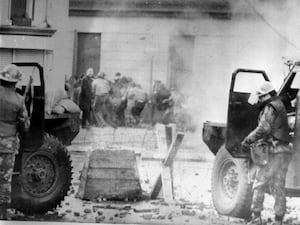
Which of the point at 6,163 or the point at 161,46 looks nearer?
the point at 6,163

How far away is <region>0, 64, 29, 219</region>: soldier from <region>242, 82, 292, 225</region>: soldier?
2.42m

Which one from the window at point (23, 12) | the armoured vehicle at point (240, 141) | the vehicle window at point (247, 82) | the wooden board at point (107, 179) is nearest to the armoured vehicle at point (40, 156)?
the wooden board at point (107, 179)

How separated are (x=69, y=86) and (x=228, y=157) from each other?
1.87 metres

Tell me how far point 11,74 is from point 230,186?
2.61m

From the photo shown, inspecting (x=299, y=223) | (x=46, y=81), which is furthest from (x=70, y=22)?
(x=299, y=223)

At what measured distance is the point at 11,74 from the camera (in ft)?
39.9

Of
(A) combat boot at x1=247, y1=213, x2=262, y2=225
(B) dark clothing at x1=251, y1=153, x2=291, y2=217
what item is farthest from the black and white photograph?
(B) dark clothing at x1=251, y1=153, x2=291, y2=217

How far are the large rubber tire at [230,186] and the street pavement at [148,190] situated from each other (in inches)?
3.0

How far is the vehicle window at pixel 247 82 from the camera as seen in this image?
1229 cm

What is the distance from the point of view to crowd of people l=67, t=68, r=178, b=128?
12.4 m

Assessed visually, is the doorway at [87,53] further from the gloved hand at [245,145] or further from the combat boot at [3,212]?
the gloved hand at [245,145]

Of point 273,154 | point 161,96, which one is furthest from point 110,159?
point 273,154

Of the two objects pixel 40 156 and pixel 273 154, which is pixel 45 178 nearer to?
pixel 40 156

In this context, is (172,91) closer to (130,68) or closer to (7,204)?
(130,68)
